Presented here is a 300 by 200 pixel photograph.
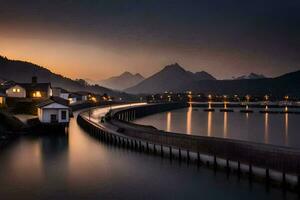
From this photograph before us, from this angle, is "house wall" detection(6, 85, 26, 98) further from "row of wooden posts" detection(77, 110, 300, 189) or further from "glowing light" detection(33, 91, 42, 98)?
"row of wooden posts" detection(77, 110, 300, 189)

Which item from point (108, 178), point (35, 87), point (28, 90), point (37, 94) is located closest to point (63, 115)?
point (108, 178)

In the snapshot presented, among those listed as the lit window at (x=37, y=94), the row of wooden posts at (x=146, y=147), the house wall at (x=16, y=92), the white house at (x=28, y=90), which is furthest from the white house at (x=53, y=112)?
the lit window at (x=37, y=94)

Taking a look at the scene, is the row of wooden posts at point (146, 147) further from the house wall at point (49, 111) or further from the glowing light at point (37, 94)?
the glowing light at point (37, 94)

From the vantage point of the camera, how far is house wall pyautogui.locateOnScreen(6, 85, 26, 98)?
8888 centimetres

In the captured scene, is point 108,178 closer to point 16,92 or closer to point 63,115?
point 63,115

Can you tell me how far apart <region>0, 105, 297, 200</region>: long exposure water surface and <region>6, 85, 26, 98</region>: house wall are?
147 feet

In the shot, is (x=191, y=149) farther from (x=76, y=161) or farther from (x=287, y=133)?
(x=287, y=133)

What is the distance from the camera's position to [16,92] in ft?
293

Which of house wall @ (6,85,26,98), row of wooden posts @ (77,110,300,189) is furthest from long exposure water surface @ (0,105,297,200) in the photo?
house wall @ (6,85,26,98)

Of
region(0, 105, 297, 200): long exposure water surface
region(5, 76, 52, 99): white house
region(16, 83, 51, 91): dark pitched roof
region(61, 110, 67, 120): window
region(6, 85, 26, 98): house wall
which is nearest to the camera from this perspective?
region(0, 105, 297, 200): long exposure water surface

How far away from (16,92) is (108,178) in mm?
63539

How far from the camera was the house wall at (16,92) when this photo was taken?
292 feet

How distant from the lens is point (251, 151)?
97.7 ft

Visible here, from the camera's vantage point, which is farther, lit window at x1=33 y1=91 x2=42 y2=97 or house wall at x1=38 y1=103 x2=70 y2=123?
lit window at x1=33 y1=91 x2=42 y2=97
